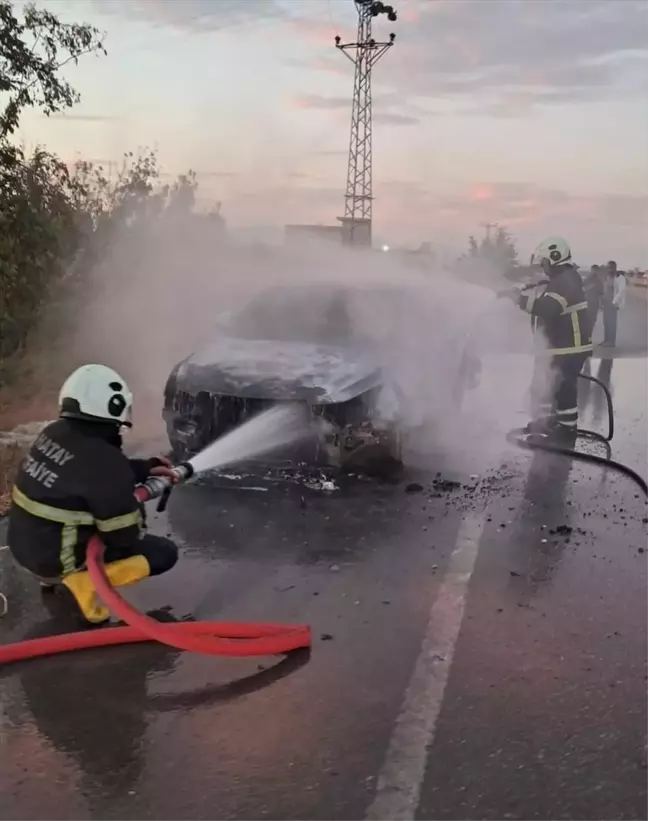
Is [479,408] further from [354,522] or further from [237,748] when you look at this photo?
[237,748]

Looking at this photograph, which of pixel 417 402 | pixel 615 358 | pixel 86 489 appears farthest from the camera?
pixel 615 358

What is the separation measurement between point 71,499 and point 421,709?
1.87 metres

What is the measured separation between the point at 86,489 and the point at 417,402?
15.2 feet

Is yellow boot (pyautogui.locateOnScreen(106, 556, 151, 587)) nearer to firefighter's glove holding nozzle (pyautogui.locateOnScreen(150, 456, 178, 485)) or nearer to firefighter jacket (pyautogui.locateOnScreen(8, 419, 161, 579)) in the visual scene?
firefighter jacket (pyautogui.locateOnScreen(8, 419, 161, 579))

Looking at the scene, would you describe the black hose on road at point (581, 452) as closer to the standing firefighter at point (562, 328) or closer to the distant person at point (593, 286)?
the standing firefighter at point (562, 328)

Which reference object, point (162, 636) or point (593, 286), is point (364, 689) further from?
point (593, 286)

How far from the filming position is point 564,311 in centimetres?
850

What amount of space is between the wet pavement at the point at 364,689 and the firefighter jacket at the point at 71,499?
403mm

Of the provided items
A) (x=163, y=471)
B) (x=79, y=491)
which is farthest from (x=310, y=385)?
(x=79, y=491)

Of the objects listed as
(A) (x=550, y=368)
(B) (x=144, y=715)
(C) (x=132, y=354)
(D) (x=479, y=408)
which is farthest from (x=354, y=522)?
(C) (x=132, y=354)

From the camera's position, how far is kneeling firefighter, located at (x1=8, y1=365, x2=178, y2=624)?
155 inches

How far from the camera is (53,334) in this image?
10.6 metres

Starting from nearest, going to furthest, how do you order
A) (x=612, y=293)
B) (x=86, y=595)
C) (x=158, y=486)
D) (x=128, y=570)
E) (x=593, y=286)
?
(x=86, y=595), (x=128, y=570), (x=158, y=486), (x=593, y=286), (x=612, y=293)

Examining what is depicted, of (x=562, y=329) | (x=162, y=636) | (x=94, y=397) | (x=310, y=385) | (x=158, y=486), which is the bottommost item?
(x=162, y=636)
